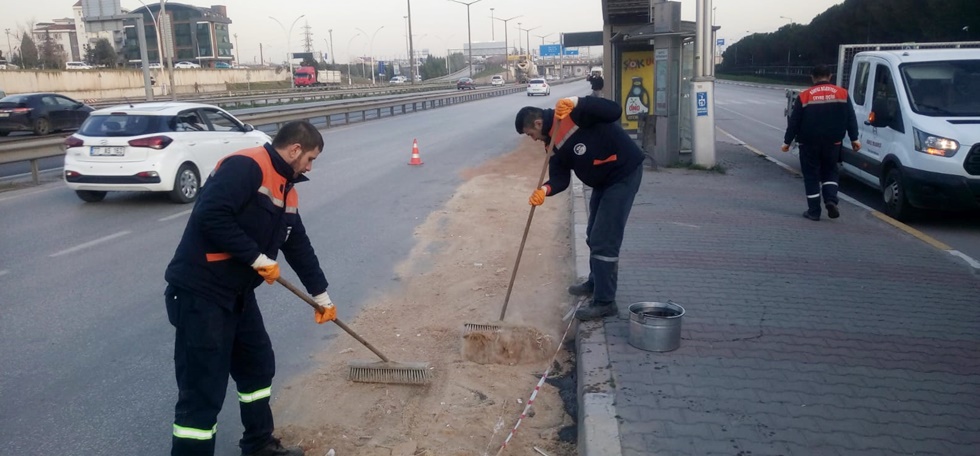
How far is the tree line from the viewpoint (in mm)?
38844

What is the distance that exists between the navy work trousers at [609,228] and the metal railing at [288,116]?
12967mm

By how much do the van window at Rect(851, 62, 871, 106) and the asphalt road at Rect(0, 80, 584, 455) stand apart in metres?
5.17

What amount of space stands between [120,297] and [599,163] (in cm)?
449

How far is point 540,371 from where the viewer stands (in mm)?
5418

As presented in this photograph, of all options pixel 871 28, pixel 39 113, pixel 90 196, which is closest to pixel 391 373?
pixel 90 196

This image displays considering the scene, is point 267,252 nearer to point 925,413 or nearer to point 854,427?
point 854,427

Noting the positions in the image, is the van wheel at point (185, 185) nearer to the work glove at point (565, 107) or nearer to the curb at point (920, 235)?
the work glove at point (565, 107)

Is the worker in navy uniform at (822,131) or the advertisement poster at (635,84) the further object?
the advertisement poster at (635,84)

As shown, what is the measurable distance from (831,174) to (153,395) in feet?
25.6

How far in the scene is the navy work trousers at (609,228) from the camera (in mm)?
5754

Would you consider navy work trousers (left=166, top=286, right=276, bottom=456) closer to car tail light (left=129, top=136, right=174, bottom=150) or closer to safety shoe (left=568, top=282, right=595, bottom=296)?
safety shoe (left=568, top=282, right=595, bottom=296)

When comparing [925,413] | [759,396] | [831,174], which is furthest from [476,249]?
[925,413]

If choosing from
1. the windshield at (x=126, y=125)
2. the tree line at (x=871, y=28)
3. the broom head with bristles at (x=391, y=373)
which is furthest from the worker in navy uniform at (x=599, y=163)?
the tree line at (x=871, y=28)

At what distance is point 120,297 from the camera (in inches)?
281
